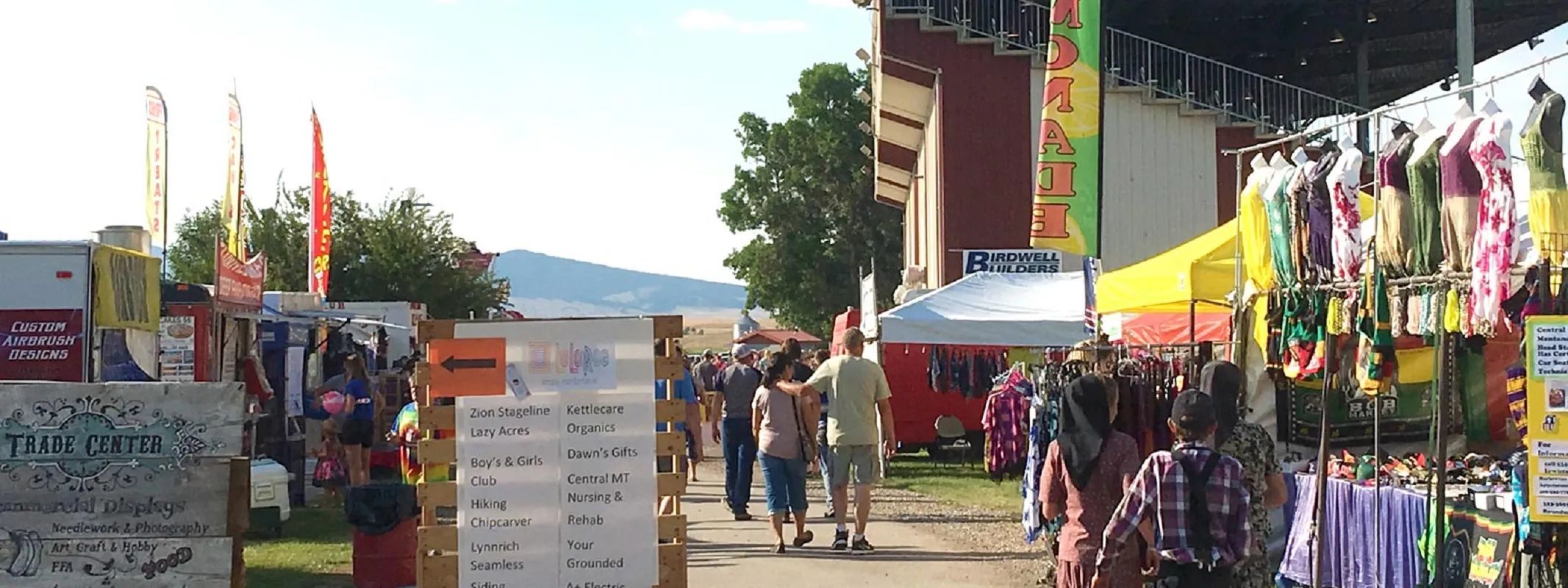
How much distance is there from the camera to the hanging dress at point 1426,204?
272 inches

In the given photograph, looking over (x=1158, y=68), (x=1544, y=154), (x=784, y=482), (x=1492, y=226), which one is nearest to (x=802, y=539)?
(x=784, y=482)

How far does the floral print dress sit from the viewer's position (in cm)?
645

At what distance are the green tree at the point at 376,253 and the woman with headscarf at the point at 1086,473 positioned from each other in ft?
116

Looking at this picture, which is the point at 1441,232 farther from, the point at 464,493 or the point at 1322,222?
the point at 464,493

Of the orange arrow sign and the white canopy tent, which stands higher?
the white canopy tent

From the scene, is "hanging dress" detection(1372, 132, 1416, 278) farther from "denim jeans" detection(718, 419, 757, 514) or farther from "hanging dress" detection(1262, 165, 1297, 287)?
"denim jeans" detection(718, 419, 757, 514)

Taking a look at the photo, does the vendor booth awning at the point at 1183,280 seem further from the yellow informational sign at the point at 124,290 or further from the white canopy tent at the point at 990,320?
the yellow informational sign at the point at 124,290

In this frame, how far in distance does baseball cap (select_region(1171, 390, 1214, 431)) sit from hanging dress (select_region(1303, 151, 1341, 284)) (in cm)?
223

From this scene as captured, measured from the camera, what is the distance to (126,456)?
7348mm

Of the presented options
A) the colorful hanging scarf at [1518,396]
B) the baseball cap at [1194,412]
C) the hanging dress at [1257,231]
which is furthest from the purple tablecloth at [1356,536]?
the baseball cap at [1194,412]

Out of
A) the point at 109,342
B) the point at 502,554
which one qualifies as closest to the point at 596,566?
the point at 502,554

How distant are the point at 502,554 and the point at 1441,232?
467 centimetres

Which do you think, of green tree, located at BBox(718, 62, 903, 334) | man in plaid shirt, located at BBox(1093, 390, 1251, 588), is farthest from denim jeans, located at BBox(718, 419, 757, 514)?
green tree, located at BBox(718, 62, 903, 334)

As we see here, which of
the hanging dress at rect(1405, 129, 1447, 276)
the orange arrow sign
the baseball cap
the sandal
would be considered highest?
the hanging dress at rect(1405, 129, 1447, 276)
